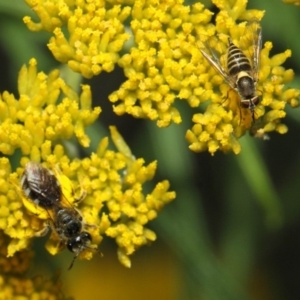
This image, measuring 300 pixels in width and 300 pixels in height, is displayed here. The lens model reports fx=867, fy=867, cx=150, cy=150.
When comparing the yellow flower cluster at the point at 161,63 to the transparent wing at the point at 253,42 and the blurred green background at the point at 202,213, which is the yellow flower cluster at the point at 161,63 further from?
the blurred green background at the point at 202,213

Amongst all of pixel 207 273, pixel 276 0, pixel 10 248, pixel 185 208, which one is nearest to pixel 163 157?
pixel 185 208

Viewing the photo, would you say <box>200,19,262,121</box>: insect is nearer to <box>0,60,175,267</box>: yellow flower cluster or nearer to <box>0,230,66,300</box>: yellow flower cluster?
<box>0,60,175,267</box>: yellow flower cluster

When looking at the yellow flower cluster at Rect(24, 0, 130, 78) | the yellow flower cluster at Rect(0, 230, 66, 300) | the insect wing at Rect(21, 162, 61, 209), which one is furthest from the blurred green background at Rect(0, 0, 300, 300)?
the yellow flower cluster at Rect(24, 0, 130, 78)

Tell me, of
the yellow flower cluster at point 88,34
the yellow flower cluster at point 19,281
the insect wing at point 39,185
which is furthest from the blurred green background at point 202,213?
the yellow flower cluster at point 88,34

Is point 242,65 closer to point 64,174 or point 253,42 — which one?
point 253,42

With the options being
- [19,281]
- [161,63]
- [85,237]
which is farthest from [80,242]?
[161,63]
